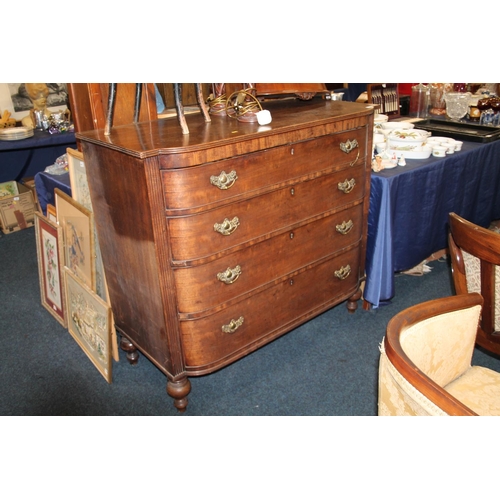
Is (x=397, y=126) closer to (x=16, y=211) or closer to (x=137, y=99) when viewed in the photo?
(x=137, y=99)

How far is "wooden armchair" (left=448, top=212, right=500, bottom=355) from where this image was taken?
1.50 metres

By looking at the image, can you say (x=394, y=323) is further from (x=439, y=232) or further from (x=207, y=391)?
(x=439, y=232)

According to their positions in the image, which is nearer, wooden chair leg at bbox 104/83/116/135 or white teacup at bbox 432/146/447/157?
wooden chair leg at bbox 104/83/116/135

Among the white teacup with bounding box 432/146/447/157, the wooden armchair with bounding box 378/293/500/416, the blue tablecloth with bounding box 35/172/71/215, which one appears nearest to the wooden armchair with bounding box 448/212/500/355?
the wooden armchair with bounding box 378/293/500/416

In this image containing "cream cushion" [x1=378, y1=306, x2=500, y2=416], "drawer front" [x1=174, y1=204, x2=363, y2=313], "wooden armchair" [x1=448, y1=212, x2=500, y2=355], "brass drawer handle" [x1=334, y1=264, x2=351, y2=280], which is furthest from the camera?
"brass drawer handle" [x1=334, y1=264, x2=351, y2=280]

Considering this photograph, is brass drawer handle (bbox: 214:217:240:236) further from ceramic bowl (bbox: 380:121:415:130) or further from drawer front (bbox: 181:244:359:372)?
ceramic bowl (bbox: 380:121:415:130)

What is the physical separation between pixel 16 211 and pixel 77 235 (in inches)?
80.3

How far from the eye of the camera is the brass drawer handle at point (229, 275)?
191 cm

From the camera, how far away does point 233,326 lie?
2035 mm

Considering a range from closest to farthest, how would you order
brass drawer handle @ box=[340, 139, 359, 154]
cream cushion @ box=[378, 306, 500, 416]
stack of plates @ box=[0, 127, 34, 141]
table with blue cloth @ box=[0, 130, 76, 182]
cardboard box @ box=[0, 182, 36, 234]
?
cream cushion @ box=[378, 306, 500, 416] → brass drawer handle @ box=[340, 139, 359, 154] → stack of plates @ box=[0, 127, 34, 141] → cardboard box @ box=[0, 182, 36, 234] → table with blue cloth @ box=[0, 130, 76, 182]

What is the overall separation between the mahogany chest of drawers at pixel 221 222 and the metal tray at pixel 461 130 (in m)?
1.11

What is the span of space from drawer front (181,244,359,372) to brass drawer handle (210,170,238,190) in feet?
1.77

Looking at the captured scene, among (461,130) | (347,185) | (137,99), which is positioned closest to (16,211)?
(137,99)

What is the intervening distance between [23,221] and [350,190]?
308 cm
